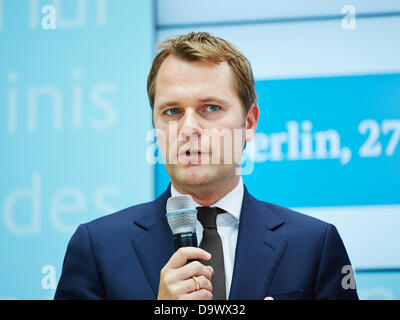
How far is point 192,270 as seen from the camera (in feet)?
4.42

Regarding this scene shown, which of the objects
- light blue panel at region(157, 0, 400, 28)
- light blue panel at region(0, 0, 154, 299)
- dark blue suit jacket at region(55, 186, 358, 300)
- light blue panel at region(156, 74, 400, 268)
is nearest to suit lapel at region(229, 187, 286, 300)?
dark blue suit jacket at region(55, 186, 358, 300)

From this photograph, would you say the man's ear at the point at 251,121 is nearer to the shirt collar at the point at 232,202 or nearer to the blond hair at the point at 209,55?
the blond hair at the point at 209,55

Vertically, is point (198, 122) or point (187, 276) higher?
point (198, 122)

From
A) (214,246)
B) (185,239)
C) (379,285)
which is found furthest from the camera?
(379,285)

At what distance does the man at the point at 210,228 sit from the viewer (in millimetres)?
1840

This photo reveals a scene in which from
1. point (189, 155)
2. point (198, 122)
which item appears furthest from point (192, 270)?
point (198, 122)

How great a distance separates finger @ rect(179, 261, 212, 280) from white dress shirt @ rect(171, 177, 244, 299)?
1.71ft

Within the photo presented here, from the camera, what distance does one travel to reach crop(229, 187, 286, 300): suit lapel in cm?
181

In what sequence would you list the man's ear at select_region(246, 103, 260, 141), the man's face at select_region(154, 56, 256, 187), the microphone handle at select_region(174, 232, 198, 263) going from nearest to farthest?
the microphone handle at select_region(174, 232, 198, 263) < the man's face at select_region(154, 56, 256, 187) < the man's ear at select_region(246, 103, 260, 141)

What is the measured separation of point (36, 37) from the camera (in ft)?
9.27

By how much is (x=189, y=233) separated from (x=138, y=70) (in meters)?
1.60

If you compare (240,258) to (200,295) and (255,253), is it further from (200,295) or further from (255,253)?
(200,295)

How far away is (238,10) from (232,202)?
53.4 inches

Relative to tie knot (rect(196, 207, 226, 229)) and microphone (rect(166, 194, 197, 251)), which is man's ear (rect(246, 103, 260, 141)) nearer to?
tie knot (rect(196, 207, 226, 229))
